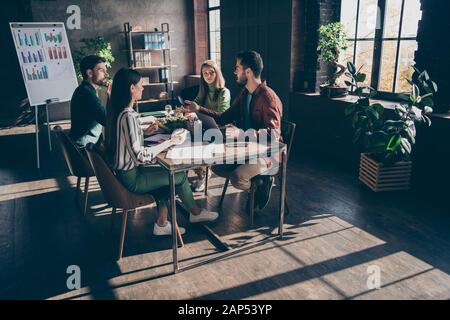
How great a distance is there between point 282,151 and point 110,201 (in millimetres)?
1313

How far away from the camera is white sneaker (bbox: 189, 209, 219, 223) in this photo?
3324mm

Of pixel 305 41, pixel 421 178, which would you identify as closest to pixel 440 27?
pixel 421 178

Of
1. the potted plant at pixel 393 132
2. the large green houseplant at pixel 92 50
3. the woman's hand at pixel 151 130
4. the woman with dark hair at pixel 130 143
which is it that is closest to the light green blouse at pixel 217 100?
the woman's hand at pixel 151 130

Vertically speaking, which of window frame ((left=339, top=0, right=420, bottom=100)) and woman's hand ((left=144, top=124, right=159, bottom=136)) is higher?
window frame ((left=339, top=0, right=420, bottom=100))

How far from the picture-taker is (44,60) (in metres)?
5.21

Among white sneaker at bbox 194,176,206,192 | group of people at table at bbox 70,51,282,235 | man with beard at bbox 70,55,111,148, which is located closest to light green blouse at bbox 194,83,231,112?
group of people at table at bbox 70,51,282,235

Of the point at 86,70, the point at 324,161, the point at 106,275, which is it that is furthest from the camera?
the point at 324,161

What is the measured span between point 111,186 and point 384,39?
3624 mm

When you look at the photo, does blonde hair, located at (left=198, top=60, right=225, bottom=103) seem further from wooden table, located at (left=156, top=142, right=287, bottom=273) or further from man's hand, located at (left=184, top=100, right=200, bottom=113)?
wooden table, located at (left=156, top=142, right=287, bottom=273)

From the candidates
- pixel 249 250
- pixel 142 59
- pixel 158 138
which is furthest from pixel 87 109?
pixel 142 59

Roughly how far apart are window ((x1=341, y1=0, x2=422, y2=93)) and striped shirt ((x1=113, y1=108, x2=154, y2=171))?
314 cm

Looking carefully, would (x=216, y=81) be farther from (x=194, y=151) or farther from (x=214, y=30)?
(x=214, y=30)

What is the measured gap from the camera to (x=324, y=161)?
5.07m

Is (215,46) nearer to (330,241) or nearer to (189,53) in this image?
(189,53)
